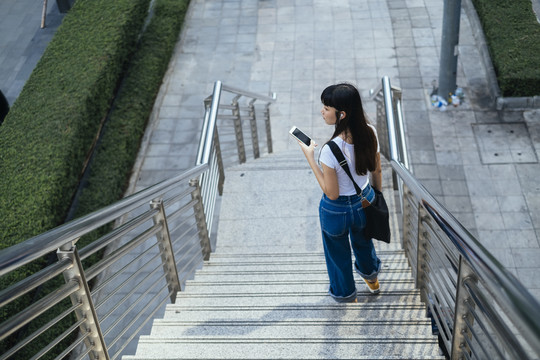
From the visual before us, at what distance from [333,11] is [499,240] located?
6.36m

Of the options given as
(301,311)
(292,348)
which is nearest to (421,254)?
(301,311)

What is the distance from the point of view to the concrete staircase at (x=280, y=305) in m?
3.63

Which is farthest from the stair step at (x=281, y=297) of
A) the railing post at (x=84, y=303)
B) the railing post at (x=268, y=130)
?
the railing post at (x=268, y=130)

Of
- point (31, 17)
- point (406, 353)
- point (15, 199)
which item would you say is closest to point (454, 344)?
point (406, 353)

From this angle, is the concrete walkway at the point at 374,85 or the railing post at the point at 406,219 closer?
the railing post at the point at 406,219

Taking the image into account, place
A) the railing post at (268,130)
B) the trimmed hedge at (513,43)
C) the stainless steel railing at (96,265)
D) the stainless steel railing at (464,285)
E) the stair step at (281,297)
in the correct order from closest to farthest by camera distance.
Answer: the stainless steel railing at (464,285) → the stainless steel railing at (96,265) → the stair step at (281,297) → the railing post at (268,130) → the trimmed hedge at (513,43)

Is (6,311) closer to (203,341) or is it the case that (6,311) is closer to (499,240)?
(203,341)

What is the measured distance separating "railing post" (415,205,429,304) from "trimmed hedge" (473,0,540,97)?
6.23 m

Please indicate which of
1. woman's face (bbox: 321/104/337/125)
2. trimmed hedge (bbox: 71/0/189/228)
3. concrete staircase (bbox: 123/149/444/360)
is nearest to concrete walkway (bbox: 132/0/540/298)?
trimmed hedge (bbox: 71/0/189/228)

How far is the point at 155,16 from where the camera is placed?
40.7ft

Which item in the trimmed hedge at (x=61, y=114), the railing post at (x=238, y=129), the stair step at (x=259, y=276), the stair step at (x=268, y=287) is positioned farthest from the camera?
the trimmed hedge at (x=61, y=114)

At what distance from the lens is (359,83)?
1075cm

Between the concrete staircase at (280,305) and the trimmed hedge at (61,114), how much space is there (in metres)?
2.69

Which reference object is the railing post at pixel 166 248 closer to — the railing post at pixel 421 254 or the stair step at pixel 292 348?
the stair step at pixel 292 348
